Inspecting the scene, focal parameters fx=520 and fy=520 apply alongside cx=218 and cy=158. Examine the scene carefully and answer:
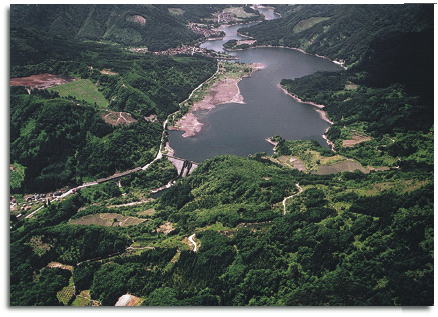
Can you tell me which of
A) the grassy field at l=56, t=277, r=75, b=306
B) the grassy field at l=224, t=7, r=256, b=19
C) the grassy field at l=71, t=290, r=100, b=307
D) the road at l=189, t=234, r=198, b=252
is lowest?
the grassy field at l=56, t=277, r=75, b=306

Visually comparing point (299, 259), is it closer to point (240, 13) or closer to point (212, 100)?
point (212, 100)

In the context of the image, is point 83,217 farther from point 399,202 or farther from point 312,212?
point 399,202

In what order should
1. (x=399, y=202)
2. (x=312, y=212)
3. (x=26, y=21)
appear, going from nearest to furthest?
(x=399, y=202) < (x=312, y=212) < (x=26, y=21)

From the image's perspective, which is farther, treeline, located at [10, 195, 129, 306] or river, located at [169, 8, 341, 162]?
river, located at [169, 8, 341, 162]

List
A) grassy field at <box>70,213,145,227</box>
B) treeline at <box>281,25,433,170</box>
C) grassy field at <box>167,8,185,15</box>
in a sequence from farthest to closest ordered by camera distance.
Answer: grassy field at <box>167,8,185,15</box> < treeline at <box>281,25,433,170</box> < grassy field at <box>70,213,145,227</box>

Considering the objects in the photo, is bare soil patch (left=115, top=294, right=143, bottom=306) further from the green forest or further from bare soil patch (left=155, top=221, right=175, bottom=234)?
bare soil patch (left=155, top=221, right=175, bottom=234)

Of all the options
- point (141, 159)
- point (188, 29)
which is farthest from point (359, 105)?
point (188, 29)

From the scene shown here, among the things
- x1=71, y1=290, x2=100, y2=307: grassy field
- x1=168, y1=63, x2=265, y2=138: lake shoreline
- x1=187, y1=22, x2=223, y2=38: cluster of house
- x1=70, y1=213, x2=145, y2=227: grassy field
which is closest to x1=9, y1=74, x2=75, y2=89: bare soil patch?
x1=168, y1=63, x2=265, y2=138: lake shoreline
